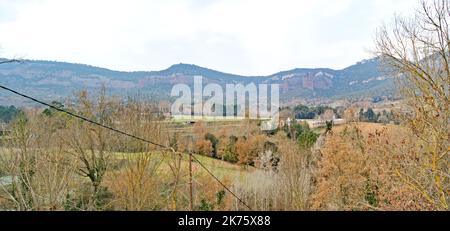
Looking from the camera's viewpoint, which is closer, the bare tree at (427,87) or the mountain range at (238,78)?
the bare tree at (427,87)

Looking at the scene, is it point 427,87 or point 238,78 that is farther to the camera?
point 238,78

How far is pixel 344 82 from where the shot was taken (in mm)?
34875

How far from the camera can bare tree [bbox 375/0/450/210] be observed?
6.52 m

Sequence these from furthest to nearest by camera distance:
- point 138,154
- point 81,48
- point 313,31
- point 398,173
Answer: point 81,48
point 313,31
point 138,154
point 398,173

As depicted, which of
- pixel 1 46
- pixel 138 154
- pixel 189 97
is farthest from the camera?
pixel 189 97

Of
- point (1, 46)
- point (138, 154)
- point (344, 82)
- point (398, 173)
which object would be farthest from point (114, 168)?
point (344, 82)

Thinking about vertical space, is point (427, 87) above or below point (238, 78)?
below

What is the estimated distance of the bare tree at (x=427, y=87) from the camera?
6523mm

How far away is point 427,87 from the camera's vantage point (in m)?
6.87

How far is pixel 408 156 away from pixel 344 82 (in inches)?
1138

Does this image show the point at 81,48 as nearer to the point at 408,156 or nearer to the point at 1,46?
the point at 1,46

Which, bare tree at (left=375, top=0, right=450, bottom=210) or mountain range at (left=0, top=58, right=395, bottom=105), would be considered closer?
bare tree at (left=375, top=0, right=450, bottom=210)
